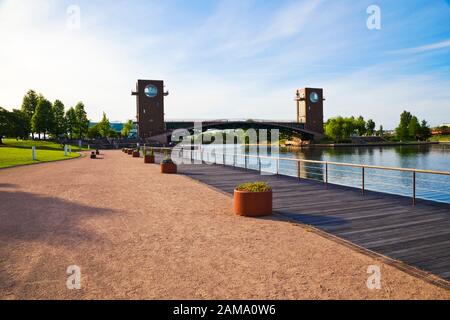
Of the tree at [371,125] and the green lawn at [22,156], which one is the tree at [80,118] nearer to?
the green lawn at [22,156]

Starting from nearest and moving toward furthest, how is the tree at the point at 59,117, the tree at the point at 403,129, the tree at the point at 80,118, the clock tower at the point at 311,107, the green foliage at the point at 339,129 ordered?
the tree at the point at 59,117 < the tree at the point at 80,118 < the green foliage at the point at 339,129 < the tree at the point at 403,129 < the clock tower at the point at 311,107

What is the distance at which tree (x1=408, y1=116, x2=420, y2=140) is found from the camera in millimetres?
139000

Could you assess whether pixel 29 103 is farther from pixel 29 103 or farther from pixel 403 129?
pixel 403 129

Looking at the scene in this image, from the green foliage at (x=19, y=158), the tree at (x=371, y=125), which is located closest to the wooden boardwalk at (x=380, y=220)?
the green foliage at (x=19, y=158)

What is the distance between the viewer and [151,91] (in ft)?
430

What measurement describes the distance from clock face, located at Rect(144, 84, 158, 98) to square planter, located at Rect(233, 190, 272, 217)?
126m

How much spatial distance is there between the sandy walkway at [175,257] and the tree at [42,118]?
85.7 m

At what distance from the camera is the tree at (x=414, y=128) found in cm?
13900

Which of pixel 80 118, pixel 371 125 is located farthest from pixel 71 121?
pixel 371 125

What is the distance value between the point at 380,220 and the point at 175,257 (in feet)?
17.8

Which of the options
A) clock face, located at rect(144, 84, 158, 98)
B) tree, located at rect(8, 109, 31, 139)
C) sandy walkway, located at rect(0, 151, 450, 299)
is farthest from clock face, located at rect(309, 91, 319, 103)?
sandy walkway, located at rect(0, 151, 450, 299)
